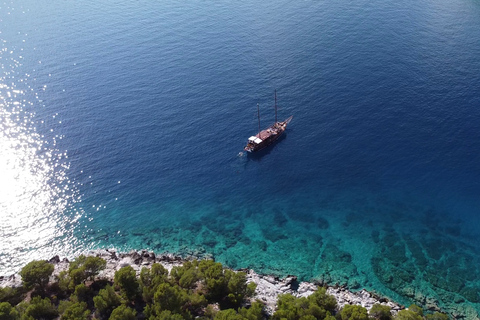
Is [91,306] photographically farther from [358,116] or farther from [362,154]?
[358,116]

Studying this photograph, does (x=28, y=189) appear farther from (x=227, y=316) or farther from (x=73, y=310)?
(x=227, y=316)

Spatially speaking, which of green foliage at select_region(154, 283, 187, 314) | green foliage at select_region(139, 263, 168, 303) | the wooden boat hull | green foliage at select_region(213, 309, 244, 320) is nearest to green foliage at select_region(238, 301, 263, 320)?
green foliage at select_region(213, 309, 244, 320)

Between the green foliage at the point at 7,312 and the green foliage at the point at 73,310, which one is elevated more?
the green foliage at the point at 7,312

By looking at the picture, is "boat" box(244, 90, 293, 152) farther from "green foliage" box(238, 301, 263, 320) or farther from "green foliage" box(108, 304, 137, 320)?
"green foliage" box(108, 304, 137, 320)

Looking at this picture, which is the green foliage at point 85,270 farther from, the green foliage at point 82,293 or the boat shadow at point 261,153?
the boat shadow at point 261,153

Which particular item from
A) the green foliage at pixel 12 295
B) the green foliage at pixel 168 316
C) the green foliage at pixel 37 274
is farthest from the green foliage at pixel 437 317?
the green foliage at pixel 12 295

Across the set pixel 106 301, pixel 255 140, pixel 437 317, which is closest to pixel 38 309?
pixel 106 301
